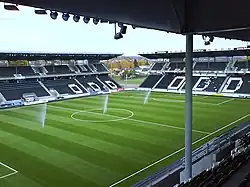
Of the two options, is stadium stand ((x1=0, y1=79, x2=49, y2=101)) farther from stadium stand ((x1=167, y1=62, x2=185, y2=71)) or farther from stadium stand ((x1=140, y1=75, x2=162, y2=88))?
stadium stand ((x1=167, y1=62, x2=185, y2=71))

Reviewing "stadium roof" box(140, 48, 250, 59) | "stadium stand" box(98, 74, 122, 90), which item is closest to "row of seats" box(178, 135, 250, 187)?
"stadium roof" box(140, 48, 250, 59)

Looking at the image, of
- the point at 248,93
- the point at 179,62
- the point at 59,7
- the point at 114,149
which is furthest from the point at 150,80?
the point at 59,7

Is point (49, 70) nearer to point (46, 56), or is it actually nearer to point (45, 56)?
point (46, 56)

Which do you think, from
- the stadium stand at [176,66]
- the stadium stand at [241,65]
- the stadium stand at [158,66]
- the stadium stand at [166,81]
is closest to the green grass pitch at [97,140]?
the stadium stand at [241,65]

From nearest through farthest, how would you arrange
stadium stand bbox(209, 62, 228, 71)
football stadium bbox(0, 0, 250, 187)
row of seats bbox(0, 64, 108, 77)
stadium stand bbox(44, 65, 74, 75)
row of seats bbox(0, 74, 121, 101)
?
football stadium bbox(0, 0, 250, 187) → row of seats bbox(0, 74, 121, 101) → row of seats bbox(0, 64, 108, 77) → stadium stand bbox(44, 65, 74, 75) → stadium stand bbox(209, 62, 228, 71)

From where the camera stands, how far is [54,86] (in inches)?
1447

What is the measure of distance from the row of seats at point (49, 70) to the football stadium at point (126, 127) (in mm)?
158

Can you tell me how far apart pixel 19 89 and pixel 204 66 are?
25868 millimetres

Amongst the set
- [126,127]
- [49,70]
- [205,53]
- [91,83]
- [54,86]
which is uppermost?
[205,53]

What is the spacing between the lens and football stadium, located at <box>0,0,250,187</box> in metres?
7.75

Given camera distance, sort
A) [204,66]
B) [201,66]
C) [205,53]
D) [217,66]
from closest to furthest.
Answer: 1. [205,53]
2. [217,66]
3. [204,66]
4. [201,66]

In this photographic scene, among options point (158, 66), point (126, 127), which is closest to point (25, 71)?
point (158, 66)

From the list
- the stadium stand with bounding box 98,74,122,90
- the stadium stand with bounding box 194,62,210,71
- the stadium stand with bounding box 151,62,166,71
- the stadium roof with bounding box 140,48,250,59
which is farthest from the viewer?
the stadium stand with bounding box 151,62,166,71

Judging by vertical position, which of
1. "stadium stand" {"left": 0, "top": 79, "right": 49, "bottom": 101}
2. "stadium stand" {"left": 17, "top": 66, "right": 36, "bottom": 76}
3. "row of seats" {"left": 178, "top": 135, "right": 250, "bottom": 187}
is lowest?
"row of seats" {"left": 178, "top": 135, "right": 250, "bottom": 187}
